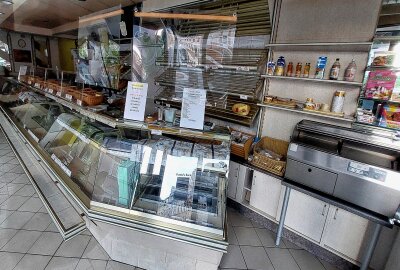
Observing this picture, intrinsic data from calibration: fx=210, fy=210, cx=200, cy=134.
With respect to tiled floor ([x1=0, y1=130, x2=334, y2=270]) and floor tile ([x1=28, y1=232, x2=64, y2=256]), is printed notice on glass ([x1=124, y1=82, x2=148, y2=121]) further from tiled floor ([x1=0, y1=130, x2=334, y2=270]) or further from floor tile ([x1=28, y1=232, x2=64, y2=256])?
floor tile ([x1=28, y1=232, x2=64, y2=256])

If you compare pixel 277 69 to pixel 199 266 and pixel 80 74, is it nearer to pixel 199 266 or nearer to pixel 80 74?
pixel 199 266

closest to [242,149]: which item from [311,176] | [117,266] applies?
[311,176]

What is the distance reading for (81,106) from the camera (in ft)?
7.18

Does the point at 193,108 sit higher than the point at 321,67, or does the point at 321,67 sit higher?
the point at 321,67

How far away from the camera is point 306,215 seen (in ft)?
7.25

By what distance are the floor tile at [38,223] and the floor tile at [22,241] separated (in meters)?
0.06

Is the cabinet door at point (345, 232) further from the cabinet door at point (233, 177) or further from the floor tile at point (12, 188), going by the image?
the floor tile at point (12, 188)

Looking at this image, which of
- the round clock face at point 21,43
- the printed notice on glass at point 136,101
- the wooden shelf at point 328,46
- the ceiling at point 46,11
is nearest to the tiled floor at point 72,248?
the printed notice on glass at point 136,101

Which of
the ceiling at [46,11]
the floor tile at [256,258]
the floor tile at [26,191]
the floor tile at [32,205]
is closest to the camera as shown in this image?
the floor tile at [256,258]

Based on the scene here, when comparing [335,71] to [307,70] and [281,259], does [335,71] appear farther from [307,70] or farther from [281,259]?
[281,259]

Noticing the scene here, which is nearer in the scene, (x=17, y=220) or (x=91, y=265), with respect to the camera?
(x=91, y=265)

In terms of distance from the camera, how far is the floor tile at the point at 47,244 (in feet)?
6.61

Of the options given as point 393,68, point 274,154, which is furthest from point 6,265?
point 393,68

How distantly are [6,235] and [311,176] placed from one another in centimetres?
315
